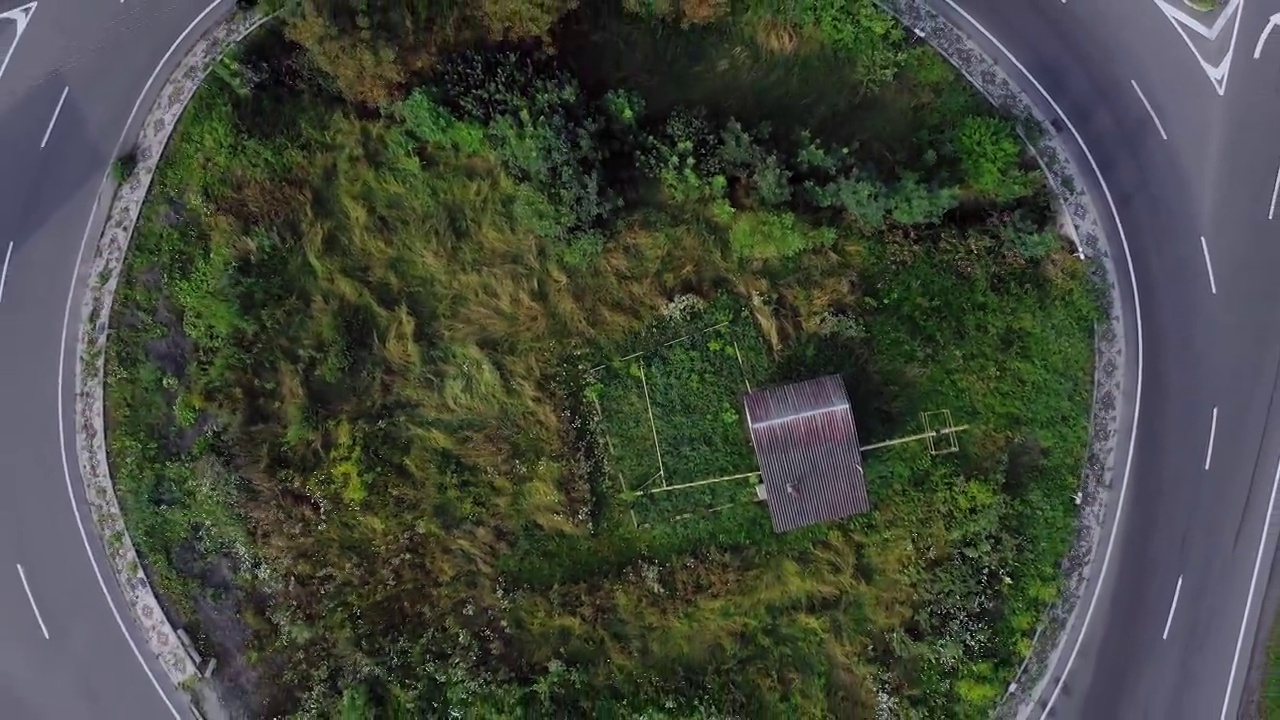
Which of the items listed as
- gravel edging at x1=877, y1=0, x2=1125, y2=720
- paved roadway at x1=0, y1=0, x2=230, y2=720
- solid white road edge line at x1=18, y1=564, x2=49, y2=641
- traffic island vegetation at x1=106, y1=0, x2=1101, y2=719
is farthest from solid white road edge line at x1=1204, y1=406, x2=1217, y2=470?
solid white road edge line at x1=18, y1=564, x2=49, y2=641

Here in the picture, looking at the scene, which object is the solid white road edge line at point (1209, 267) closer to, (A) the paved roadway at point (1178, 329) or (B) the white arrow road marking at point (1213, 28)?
(A) the paved roadway at point (1178, 329)

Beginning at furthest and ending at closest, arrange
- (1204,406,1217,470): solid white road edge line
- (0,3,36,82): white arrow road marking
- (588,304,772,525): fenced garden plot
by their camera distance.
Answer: (0,3,36,82): white arrow road marking < (1204,406,1217,470): solid white road edge line < (588,304,772,525): fenced garden plot

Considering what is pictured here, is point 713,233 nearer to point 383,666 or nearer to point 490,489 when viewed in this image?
point 490,489

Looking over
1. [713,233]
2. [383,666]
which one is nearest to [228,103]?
[713,233]

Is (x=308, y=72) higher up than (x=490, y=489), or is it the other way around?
(x=308, y=72)

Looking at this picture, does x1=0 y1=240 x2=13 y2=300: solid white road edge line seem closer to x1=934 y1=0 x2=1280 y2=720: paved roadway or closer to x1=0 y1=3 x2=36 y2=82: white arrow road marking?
x1=0 y1=3 x2=36 y2=82: white arrow road marking

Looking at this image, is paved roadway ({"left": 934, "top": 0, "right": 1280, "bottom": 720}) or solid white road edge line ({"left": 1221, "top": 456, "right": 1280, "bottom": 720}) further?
solid white road edge line ({"left": 1221, "top": 456, "right": 1280, "bottom": 720})

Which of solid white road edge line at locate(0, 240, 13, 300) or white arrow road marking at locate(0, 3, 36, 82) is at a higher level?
white arrow road marking at locate(0, 3, 36, 82)

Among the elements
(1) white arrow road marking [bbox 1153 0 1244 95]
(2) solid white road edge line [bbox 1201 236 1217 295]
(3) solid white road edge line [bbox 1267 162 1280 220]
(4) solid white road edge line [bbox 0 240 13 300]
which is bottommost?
(2) solid white road edge line [bbox 1201 236 1217 295]
